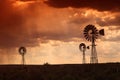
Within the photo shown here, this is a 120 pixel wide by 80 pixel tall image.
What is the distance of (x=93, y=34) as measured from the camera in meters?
116
